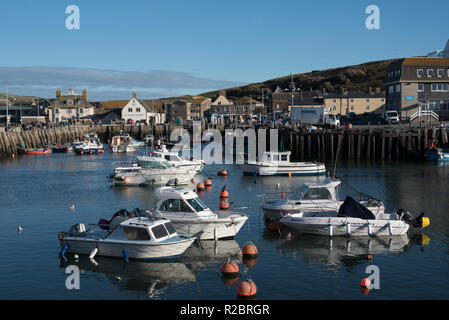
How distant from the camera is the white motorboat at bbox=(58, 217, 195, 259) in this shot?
72.6 ft

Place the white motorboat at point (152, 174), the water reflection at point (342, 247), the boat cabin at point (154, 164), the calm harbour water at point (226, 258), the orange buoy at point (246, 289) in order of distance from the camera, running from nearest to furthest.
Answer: the orange buoy at point (246, 289) < the calm harbour water at point (226, 258) < the water reflection at point (342, 247) < the white motorboat at point (152, 174) < the boat cabin at point (154, 164)

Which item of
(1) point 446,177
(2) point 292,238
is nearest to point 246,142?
(1) point 446,177

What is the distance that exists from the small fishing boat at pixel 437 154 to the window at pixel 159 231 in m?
46.0

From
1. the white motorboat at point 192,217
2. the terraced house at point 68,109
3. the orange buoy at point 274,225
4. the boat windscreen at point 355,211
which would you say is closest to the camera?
the white motorboat at point 192,217

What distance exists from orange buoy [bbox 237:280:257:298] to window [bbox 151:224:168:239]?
5149 millimetres

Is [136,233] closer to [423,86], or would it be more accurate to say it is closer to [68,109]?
[423,86]

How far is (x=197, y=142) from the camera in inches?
3777

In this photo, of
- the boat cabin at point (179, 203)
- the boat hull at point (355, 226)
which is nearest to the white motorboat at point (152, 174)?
the boat cabin at point (179, 203)

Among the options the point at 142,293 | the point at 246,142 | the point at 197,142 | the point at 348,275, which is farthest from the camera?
the point at 197,142

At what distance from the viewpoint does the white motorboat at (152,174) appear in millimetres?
44625

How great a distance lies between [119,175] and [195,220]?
69.8ft

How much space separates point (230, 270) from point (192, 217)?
4.92 m

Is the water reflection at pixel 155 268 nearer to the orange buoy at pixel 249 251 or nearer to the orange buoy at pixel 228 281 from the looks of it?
the orange buoy at pixel 249 251
